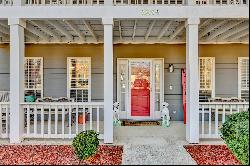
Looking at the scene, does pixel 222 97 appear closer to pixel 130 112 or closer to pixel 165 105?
pixel 165 105

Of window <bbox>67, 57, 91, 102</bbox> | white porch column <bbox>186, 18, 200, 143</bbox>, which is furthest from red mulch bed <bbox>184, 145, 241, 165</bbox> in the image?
window <bbox>67, 57, 91, 102</bbox>

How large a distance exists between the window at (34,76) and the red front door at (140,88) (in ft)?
11.2

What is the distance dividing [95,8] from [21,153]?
361 centimetres

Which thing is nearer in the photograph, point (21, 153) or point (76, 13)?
point (21, 153)

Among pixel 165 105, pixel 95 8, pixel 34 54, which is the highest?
pixel 95 8

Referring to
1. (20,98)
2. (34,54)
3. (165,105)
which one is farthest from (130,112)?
(20,98)

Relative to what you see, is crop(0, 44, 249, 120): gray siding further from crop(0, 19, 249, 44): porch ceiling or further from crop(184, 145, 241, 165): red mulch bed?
crop(184, 145, 241, 165): red mulch bed

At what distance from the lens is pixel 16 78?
7145mm

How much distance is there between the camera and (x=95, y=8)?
7020mm

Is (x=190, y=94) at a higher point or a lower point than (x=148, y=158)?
higher

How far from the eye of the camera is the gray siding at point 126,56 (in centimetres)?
1109

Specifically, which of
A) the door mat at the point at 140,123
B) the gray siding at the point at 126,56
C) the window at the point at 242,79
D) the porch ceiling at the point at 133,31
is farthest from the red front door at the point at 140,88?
the window at the point at 242,79

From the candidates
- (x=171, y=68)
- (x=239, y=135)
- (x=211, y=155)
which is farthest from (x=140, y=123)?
(x=239, y=135)

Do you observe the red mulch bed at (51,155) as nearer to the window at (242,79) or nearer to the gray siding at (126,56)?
the gray siding at (126,56)
